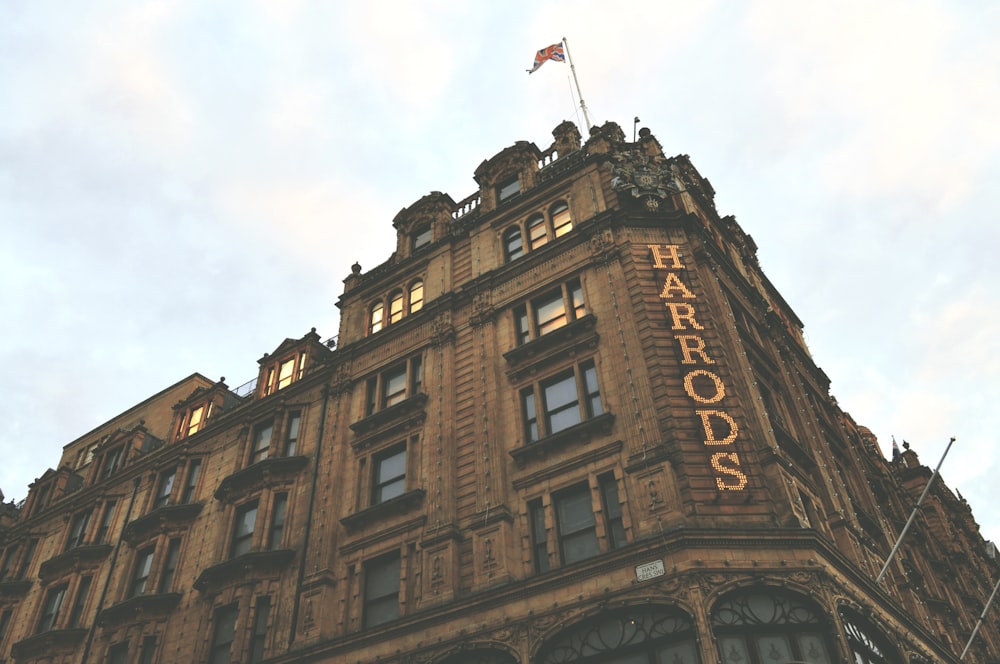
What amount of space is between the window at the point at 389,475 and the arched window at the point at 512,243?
9.92 meters

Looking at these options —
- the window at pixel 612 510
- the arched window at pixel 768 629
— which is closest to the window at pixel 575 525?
the window at pixel 612 510

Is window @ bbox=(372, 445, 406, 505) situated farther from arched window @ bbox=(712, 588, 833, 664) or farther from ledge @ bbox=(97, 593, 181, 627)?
arched window @ bbox=(712, 588, 833, 664)

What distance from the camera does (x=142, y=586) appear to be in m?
36.6

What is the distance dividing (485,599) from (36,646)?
89.5 ft

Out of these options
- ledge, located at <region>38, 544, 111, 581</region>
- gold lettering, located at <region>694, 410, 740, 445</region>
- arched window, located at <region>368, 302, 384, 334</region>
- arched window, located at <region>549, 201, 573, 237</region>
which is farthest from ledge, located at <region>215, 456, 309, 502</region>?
gold lettering, located at <region>694, 410, 740, 445</region>

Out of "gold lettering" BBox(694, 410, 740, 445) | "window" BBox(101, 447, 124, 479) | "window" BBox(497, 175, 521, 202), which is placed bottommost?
"gold lettering" BBox(694, 410, 740, 445)

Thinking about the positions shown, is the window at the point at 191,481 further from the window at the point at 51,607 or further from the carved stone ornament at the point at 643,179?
the carved stone ornament at the point at 643,179

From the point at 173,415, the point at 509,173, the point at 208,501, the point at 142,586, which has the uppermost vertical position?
the point at 509,173

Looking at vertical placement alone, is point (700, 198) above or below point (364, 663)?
above

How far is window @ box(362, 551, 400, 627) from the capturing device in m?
27.1

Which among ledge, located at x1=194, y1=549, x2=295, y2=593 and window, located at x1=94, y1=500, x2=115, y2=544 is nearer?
ledge, located at x1=194, y1=549, x2=295, y2=593

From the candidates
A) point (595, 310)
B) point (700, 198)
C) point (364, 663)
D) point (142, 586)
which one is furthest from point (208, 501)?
point (700, 198)

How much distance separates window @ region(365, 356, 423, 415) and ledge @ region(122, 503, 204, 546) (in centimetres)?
1052

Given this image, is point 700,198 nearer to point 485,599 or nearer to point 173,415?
point 485,599
